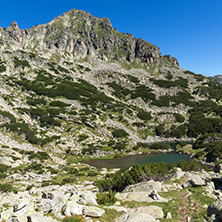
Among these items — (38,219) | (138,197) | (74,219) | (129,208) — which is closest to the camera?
(38,219)

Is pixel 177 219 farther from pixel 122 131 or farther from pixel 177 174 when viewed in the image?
pixel 122 131

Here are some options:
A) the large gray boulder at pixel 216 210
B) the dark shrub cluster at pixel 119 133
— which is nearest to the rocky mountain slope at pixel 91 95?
the dark shrub cluster at pixel 119 133

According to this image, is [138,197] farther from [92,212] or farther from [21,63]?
[21,63]

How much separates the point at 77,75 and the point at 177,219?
147 metres

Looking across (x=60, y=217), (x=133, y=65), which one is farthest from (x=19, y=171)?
(x=133, y=65)

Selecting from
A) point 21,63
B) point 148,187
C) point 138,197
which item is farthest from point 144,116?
point 21,63

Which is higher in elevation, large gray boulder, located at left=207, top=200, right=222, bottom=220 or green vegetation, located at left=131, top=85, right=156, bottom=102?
green vegetation, located at left=131, top=85, right=156, bottom=102

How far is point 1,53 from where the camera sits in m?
127

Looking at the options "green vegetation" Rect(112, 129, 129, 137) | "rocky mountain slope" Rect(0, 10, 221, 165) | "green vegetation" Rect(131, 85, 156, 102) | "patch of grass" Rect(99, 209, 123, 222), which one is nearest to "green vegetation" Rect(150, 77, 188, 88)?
"rocky mountain slope" Rect(0, 10, 221, 165)

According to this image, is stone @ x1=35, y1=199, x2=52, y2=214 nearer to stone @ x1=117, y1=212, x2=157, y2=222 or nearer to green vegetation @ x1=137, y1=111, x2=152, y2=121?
stone @ x1=117, y1=212, x2=157, y2=222

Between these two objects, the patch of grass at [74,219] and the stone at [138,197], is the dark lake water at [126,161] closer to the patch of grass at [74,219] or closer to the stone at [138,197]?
the stone at [138,197]

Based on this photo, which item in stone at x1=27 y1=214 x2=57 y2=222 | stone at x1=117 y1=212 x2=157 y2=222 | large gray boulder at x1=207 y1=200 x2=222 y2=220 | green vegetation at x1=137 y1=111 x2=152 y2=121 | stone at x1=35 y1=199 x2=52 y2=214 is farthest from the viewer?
green vegetation at x1=137 y1=111 x2=152 y2=121

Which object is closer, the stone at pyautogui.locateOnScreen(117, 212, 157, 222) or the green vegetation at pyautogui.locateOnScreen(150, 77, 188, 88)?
the stone at pyautogui.locateOnScreen(117, 212, 157, 222)

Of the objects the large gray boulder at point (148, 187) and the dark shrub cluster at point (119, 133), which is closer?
the large gray boulder at point (148, 187)
